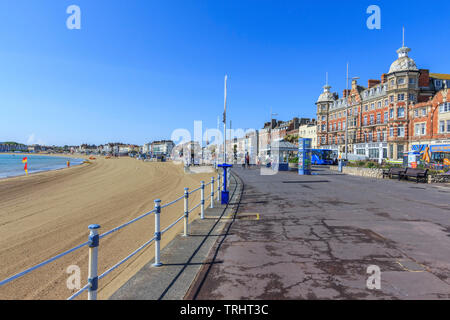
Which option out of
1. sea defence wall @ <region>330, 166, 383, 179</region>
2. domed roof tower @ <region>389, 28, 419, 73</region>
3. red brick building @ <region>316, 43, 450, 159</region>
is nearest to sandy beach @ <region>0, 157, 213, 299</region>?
sea defence wall @ <region>330, 166, 383, 179</region>

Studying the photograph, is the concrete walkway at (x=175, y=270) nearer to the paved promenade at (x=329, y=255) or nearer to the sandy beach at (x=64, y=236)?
the paved promenade at (x=329, y=255)

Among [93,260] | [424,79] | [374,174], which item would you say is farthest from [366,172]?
[424,79]

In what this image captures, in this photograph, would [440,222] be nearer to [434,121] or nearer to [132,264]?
[132,264]

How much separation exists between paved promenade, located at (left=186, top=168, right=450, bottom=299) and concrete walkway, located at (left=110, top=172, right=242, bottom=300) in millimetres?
216

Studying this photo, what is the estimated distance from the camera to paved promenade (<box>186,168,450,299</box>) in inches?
143

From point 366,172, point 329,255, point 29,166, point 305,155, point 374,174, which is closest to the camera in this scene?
point 329,255

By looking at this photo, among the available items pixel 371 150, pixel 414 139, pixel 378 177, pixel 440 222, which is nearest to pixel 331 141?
pixel 371 150

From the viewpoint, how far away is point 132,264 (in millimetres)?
5668

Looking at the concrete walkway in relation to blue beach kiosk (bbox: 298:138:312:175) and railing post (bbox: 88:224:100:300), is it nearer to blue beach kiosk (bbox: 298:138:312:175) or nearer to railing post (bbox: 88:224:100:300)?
railing post (bbox: 88:224:100:300)

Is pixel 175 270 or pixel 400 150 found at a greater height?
pixel 400 150

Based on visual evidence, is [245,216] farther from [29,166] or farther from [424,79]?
[29,166]

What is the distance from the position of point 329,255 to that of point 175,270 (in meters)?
2.86

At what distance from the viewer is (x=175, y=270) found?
4344 millimetres

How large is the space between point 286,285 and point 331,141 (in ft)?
217
